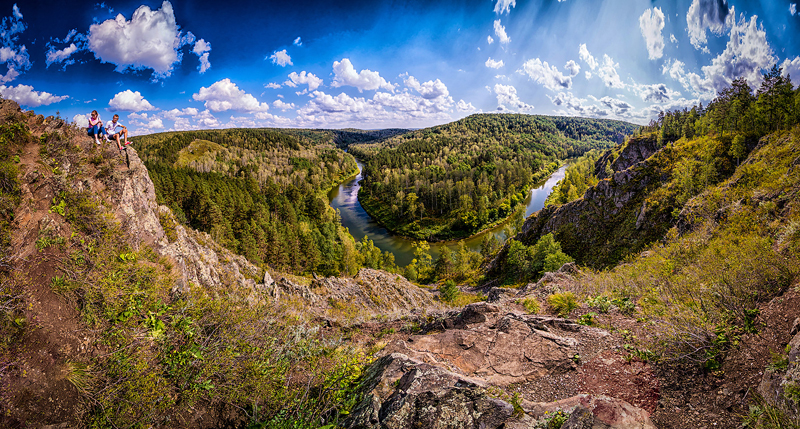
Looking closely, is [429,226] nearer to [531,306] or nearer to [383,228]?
[383,228]

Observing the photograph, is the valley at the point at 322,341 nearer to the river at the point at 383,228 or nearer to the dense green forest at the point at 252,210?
the dense green forest at the point at 252,210

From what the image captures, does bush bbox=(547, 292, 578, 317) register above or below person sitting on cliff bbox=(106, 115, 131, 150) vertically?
below

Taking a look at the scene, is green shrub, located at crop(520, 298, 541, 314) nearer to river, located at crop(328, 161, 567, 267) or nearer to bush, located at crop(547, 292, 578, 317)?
bush, located at crop(547, 292, 578, 317)

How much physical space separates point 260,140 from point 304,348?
214 meters

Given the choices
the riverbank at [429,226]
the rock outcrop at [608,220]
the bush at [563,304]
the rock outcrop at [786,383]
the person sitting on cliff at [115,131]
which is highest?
the person sitting on cliff at [115,131]

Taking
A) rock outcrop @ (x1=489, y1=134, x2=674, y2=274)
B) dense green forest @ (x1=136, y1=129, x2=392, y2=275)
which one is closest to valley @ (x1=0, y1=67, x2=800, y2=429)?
rock outcrop @ (x1=489, y1=134, x2=674, y2=274)

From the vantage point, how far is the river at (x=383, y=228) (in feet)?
252

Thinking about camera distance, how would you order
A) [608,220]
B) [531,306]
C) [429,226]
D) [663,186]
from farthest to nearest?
[429,226] → [608,220] → [663,186] → [531,306]

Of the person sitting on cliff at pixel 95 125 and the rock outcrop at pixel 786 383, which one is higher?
the person sitting on cliff at pixel 95 125

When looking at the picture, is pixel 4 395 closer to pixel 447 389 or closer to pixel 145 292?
pixel 145 292

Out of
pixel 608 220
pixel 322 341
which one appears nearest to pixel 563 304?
pixel 322 341

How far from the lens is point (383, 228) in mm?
92688

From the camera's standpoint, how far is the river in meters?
76.9

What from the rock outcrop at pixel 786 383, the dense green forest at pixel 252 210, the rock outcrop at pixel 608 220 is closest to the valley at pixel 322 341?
the rock outcrop at pixel 786 383
